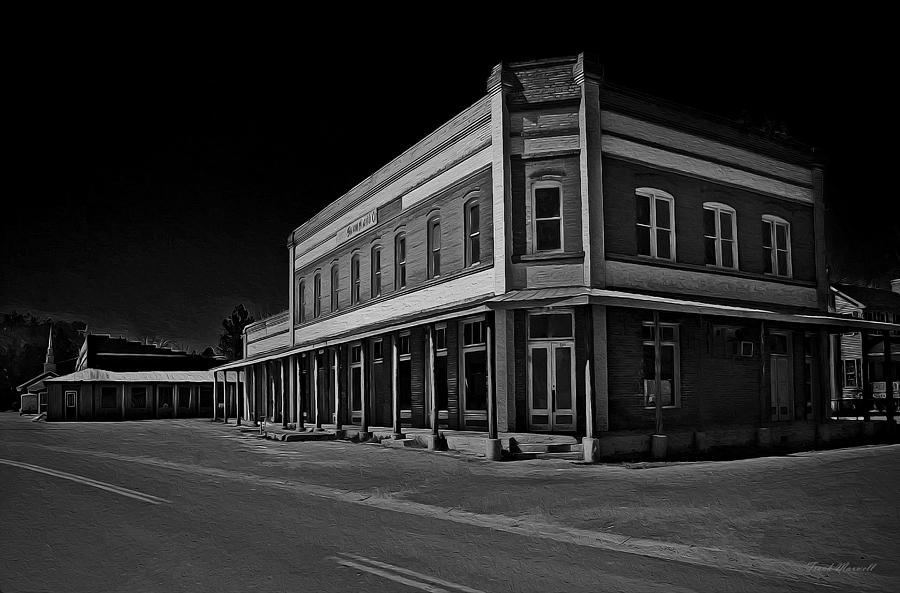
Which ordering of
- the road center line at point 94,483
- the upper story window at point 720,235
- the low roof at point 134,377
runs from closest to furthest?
the road center line at point 94,483, the upper story window at point 720,235, the low roof at point 134,377

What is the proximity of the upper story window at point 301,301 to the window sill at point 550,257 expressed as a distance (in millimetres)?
18194

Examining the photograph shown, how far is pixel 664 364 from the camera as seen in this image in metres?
20.3

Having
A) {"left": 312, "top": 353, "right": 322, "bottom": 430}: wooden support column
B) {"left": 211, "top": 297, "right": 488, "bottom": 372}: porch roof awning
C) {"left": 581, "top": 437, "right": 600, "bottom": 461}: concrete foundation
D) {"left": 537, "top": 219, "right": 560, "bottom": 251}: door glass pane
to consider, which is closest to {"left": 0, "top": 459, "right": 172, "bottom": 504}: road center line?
{"left": 211, "top": 297, "right": 488, "bottom": 372}: porch roof awning

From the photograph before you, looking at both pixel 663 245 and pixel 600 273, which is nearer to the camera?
pixel 600 273

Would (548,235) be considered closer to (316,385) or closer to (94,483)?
(94,483)

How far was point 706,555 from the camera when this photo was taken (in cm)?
834

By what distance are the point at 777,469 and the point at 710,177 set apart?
9660 mm

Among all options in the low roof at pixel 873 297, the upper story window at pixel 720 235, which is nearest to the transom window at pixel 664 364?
the upper story window at pixel 720 235

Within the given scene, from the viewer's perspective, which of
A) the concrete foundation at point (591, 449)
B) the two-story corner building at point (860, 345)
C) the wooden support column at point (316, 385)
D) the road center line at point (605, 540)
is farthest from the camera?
the two-story corner building at point (860, 345)

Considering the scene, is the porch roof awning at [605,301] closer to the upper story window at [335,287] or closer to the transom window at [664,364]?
the transom window at [664,364]

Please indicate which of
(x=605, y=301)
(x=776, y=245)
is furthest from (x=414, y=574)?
(x=776, y=245)

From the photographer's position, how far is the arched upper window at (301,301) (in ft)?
117

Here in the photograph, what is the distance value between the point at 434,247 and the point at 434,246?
0.10ft

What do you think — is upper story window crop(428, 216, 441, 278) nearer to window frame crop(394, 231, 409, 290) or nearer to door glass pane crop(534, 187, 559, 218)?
window frame crop(394, 231, 409, 290)
